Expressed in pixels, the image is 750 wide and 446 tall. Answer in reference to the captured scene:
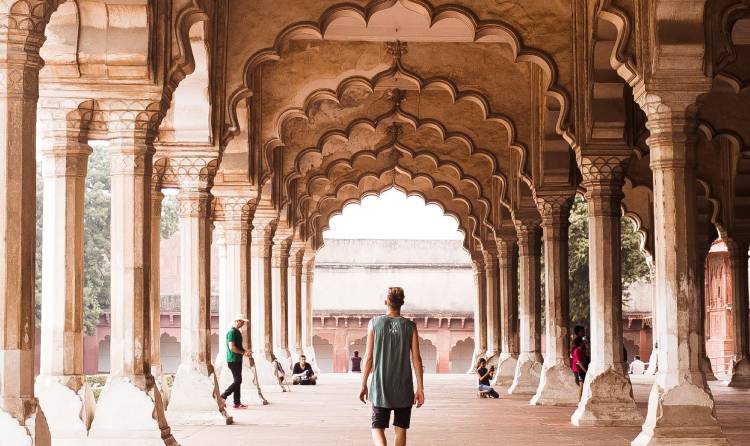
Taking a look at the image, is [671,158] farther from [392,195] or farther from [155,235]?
[392,195]

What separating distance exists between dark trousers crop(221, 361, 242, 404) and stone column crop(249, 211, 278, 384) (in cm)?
638

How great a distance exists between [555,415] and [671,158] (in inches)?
239

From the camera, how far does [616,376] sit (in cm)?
1473

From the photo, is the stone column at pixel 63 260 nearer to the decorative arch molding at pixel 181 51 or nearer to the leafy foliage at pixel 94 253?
the decorative arch molding at pixel 181 51

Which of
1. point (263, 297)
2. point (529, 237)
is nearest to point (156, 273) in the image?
point (263, 297)

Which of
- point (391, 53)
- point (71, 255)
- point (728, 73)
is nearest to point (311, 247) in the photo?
point (391, 53)

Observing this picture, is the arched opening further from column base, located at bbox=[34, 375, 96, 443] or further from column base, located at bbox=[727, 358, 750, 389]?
column base, located at bbox=[34, 375, 96, 443]

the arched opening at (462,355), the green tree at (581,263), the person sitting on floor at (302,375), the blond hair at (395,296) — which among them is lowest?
the arched opening at (462,355)

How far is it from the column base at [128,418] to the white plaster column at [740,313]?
1676 cm

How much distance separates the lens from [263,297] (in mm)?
24422

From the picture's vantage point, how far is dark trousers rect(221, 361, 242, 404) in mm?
16984

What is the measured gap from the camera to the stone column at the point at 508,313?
2705 cm

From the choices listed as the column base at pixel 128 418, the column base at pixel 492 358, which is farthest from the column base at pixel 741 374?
the column base at pixel 128 418

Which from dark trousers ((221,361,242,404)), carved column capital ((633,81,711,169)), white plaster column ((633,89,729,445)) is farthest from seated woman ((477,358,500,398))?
carved column capital ((633,81,711,169))
